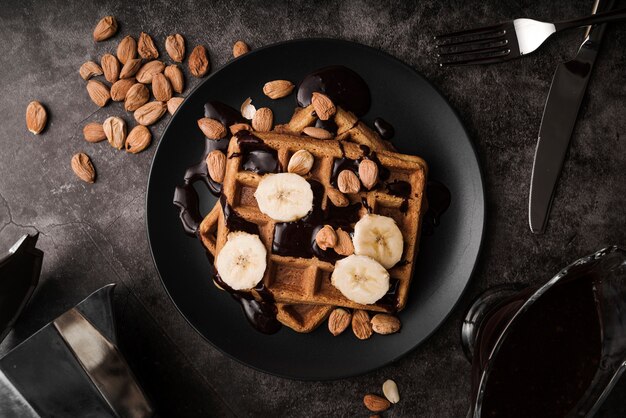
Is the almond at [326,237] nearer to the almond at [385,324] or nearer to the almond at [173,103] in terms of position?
the almond at [385,324]

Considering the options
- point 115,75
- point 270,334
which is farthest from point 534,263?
point 115,75

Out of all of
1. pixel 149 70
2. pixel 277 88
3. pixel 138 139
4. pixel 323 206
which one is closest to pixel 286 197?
pixel 323 206

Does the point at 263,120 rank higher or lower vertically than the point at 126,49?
lower

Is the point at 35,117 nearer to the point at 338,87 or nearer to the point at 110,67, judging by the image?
the point at 110,67

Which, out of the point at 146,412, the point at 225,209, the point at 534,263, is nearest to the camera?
the point at 225,209

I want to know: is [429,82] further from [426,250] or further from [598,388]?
[598,388]

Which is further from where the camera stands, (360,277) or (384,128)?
(384,128)
